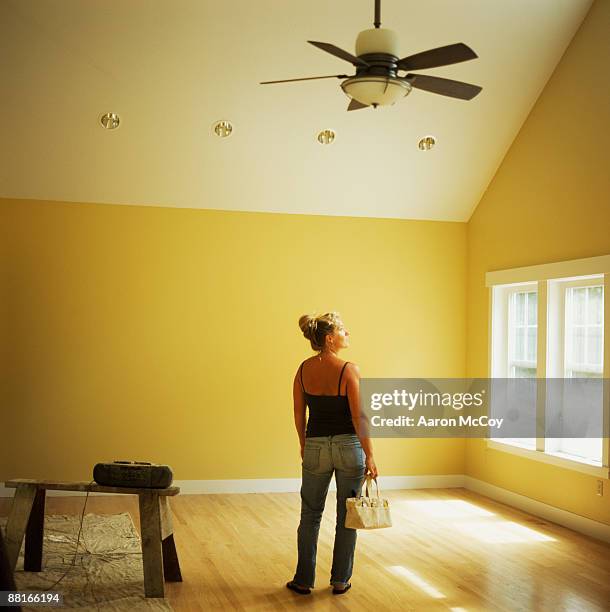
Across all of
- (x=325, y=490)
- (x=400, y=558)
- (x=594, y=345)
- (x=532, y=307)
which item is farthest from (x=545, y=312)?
(x=325, y=490)

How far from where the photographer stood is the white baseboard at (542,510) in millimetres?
6031

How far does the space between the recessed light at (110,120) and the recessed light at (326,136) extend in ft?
5.62

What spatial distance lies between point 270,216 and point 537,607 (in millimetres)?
4505

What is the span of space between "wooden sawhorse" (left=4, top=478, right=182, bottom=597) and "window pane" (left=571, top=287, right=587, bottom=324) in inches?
142

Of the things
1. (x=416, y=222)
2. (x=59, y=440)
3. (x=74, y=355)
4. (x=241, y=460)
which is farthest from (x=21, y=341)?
(x=416, y=222)

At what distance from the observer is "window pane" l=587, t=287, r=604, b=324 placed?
6227 mm

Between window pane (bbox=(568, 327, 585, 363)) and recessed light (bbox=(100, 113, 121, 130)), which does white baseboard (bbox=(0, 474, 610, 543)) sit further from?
recessed light (bbox=(100, 113, 121, 130))

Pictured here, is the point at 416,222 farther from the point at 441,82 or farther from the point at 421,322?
the point at 441,82

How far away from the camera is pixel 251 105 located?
6.64 meters

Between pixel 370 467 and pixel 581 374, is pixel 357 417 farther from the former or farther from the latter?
pixel 581 374

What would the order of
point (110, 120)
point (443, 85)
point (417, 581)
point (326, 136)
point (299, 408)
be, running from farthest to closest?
point (326, 136), point (110, 120), point (417, 581), point (299, 408), point (443, 85)

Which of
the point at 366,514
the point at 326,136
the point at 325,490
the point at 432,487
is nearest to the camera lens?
the point at 366,514

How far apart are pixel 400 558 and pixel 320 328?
1841mm

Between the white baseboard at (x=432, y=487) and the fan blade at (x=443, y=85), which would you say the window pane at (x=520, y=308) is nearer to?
the white baseboard at (x=432, y=487)
